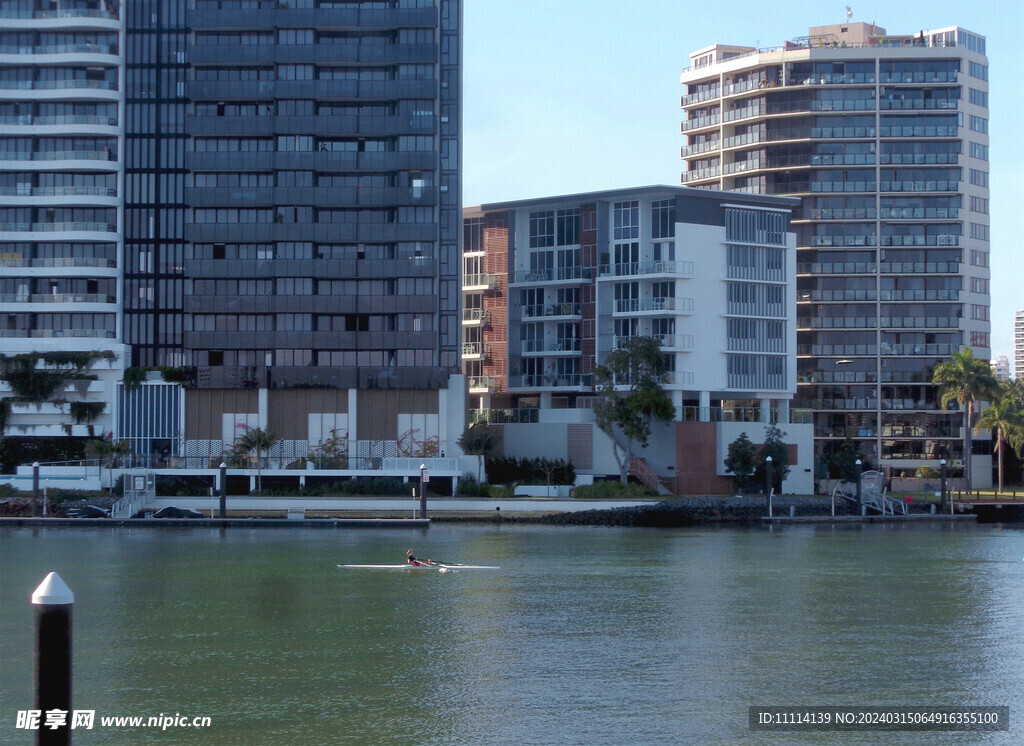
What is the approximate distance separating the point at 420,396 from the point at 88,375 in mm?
22607

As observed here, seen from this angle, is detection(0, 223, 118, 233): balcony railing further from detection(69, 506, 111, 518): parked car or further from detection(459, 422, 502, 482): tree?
detection(459, 422, 502, 482): tree

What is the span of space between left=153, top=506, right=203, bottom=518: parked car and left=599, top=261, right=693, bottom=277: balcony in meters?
35.2

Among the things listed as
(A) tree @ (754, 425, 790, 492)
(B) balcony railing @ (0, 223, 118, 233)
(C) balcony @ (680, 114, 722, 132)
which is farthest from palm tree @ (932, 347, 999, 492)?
(B) balcony railing @ (0, 223, 118, 233)

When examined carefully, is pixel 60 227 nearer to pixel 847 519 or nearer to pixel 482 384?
pixel 482 384

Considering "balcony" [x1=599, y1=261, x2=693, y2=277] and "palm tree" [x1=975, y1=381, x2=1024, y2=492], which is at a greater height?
"balcony" [x1=599, y1=261, x2=693, y2=277]

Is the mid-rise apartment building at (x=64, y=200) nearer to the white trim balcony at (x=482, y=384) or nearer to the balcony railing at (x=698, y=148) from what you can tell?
the white trim balcony at (x=482, y=384)

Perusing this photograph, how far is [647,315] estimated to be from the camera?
3647 inches

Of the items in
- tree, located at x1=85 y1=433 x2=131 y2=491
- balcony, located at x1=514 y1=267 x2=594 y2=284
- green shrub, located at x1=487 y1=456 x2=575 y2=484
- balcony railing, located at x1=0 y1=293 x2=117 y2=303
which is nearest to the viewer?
tree, located at x1=85 y1=433 x2=131 y2=491

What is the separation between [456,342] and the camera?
90.5 meters

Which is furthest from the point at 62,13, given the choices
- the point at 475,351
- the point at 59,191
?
the point at 475,351

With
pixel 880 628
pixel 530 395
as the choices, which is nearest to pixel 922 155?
pixel 530 395

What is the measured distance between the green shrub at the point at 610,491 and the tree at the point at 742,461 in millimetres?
7739

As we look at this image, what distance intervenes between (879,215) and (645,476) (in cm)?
4310

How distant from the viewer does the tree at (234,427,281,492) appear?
8269cm
